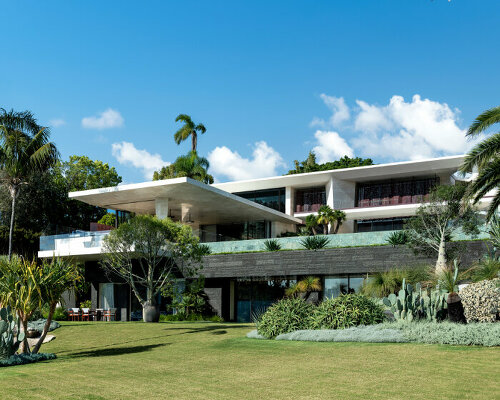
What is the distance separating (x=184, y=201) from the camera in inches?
1315

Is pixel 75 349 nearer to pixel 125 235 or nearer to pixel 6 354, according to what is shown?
pixel 6 354

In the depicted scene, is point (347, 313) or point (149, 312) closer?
point (347, 313)

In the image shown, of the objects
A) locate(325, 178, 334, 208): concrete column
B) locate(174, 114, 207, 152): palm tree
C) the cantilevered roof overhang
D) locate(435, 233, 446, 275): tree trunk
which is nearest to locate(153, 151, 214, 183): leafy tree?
locate(174, 114, 207, 152): palm tree

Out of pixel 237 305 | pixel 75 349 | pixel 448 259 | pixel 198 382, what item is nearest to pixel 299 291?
pixel 237 305

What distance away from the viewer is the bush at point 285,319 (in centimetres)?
1769

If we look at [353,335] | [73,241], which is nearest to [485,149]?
[353,335]

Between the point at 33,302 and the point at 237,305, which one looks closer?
the point at 33,302

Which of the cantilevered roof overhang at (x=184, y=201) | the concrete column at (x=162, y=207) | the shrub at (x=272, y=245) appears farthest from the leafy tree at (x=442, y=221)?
the concrete column at (x=162, y=207)

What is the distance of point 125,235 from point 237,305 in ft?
32.4

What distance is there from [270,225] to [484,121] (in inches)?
953

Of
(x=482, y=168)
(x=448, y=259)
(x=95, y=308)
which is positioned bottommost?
(x=95, y=308)

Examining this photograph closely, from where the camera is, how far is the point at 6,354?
1456 centimetres

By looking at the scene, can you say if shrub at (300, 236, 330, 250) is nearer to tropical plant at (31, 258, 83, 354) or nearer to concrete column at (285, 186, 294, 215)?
tropical plant at (31, 258, 83, 354)

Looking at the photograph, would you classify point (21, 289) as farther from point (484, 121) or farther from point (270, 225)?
point (270, 225)
